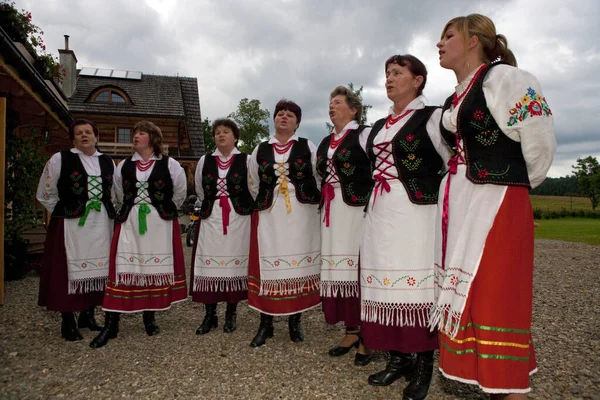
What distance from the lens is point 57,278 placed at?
12.5ft

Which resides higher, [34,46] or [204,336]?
[34,46]

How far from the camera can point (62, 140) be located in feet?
30.4

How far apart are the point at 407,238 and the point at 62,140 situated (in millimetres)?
9127

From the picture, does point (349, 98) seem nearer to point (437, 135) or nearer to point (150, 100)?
point (437, 135)

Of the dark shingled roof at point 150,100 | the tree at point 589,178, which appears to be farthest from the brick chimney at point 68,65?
the tree at point 589,178

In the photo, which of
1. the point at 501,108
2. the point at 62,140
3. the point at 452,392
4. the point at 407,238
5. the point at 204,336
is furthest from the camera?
the point at 62,140

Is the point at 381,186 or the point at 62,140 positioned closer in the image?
the point at 381,186

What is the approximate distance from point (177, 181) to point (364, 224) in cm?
211

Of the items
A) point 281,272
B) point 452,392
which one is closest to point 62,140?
point 281,272

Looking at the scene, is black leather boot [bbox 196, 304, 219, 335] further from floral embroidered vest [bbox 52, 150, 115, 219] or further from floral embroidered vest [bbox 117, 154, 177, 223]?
floral embroidered vest [bbox 52, 150, 115, 219]

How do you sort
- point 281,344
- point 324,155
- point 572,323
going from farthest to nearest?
point 572,323
point 281,344
point 324,155

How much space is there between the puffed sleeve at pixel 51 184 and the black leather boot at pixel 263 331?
2220mm

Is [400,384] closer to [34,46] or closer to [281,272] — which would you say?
[281,272]

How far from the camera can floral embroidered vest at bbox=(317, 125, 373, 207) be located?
3.19m
